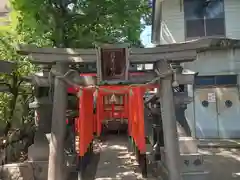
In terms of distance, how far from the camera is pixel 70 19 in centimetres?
774

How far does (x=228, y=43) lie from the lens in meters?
12.4

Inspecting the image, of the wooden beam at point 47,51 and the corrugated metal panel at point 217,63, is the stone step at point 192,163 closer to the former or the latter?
the wooden beam at point 47,51

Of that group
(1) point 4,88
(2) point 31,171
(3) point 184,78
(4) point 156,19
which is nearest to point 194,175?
(3) point 184,78

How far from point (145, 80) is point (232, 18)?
8.91 meters

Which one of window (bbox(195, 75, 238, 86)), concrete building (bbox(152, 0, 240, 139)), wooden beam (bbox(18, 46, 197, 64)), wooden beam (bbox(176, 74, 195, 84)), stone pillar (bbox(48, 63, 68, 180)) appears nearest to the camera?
stone pillar (bbox(48, 63, 68, 180))

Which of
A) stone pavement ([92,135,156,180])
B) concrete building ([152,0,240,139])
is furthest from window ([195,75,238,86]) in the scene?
stone pavement ([92,135,156,180])

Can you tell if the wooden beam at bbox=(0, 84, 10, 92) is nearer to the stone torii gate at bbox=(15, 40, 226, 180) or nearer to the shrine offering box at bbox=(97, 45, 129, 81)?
the stone torii gate at bbox=(15, 40, 226, 180)

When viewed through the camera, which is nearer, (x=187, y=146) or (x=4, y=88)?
(x=187, y=146)

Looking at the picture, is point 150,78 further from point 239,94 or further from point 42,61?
point 239,94

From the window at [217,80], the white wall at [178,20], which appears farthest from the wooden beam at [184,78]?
the window at [217,80]

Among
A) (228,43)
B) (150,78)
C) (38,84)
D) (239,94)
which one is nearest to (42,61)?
(38,84)

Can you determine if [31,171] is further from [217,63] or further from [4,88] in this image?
[217,63]

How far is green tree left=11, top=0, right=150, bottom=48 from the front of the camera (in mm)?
7055

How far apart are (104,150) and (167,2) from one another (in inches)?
297
